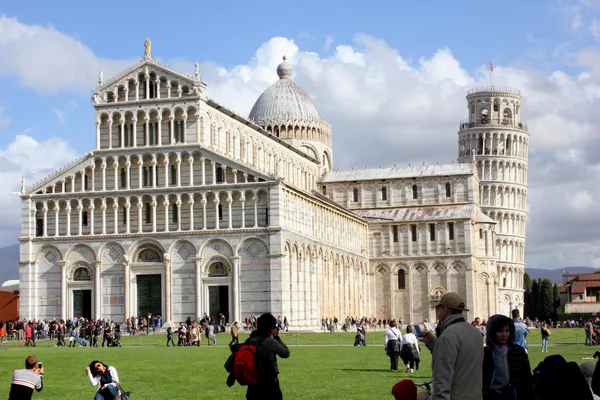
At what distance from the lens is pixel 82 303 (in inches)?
3088

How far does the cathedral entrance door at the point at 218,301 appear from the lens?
75500 millimetres

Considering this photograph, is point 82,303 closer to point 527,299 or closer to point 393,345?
point 393,345

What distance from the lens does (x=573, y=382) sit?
9727 millimetres

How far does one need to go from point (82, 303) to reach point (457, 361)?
227 feet

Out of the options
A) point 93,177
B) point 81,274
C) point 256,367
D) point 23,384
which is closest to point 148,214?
point 93,177

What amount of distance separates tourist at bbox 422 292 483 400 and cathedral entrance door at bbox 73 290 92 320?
6867 centimetres

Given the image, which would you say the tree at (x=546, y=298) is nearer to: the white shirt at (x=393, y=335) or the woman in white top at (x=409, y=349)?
the white shirt at (x=393, y=335)

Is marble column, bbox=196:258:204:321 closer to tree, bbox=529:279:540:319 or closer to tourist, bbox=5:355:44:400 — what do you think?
tourist, bbox=5:355:44:400

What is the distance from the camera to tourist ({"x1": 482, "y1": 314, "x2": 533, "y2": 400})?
12.6 meters

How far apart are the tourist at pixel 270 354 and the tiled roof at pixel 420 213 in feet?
280

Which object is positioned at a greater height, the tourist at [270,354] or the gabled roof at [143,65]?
the gabled roof at [143,65]

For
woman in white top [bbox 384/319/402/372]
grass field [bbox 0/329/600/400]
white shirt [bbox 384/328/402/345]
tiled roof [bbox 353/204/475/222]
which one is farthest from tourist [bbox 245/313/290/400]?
tiled roof [bbox 353/204/475/222]

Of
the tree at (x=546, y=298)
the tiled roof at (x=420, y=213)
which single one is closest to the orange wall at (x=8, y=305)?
the tiled roof at (x=420, y=213)

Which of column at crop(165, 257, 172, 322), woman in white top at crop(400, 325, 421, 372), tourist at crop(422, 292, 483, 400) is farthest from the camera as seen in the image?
column at crop(165, 257, 172, 322)
